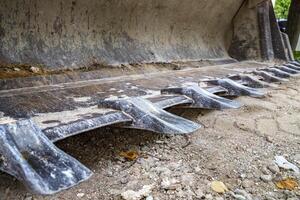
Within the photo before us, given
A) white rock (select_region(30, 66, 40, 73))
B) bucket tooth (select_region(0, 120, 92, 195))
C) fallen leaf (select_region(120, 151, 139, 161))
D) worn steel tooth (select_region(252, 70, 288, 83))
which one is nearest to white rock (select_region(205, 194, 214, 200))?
fallen leaf (select_region(120, 151, 139, 161))

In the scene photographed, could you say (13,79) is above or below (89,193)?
above

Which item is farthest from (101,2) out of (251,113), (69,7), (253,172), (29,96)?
(253,172)

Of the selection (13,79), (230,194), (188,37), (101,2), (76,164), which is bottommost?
(230,194)

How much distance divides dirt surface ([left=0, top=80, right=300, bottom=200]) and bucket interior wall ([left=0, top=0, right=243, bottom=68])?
659mm

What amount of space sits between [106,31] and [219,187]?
4.85 feet

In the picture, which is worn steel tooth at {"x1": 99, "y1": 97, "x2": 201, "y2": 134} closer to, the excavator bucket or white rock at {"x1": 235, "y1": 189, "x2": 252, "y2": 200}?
the excavator bucket

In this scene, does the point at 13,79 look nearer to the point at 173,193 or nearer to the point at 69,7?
the point at 69,7

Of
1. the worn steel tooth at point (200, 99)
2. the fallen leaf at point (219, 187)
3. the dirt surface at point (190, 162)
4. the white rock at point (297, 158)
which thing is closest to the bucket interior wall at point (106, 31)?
the dirt surface at point (190, 162)

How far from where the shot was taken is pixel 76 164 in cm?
85

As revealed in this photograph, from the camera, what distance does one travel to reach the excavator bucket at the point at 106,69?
33.7 inches

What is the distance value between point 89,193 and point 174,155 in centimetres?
43

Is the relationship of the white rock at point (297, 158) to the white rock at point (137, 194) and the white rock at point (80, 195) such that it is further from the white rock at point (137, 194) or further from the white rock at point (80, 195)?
the white rock at point (80, 195)

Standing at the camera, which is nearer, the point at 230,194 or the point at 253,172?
the point at 230,194

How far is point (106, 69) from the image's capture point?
6.99ft
